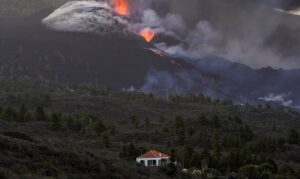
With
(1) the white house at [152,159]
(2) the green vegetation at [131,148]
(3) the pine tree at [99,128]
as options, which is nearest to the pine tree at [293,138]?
(2) the green vegetation at [131,148]

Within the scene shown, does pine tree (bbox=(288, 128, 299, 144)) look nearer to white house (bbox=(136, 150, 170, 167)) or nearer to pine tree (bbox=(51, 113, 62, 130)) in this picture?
pine tree (bbox=(51, 113, 62, 130))

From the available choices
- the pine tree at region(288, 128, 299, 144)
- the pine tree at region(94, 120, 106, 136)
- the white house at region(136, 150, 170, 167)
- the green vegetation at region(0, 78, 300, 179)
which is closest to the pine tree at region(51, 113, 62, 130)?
the green vegetation at region(0, 78, 300, 179)

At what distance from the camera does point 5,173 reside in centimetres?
4719

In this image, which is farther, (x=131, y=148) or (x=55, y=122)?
(x=55, y=122)

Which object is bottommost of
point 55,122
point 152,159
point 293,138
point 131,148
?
point 152,159

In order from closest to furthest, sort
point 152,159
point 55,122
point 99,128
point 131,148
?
point 152,159 < point 131,148 < point 55,122 < point 99,128

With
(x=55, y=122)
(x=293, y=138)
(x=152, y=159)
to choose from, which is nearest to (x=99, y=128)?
(x=55, y=122)

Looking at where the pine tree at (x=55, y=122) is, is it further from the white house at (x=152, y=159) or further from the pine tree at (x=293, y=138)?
the pine tree at (x=293, y=138)

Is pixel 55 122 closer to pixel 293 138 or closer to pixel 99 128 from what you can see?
pixel 99 128

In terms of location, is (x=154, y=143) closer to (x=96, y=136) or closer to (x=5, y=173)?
(x=96, y=136)

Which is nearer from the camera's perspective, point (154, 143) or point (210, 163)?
point (210, 163)

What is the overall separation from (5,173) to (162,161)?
56296 millimetres

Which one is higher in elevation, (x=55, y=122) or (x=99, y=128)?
(x=55, y=122)

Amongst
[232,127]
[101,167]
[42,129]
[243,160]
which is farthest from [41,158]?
[232,127]
